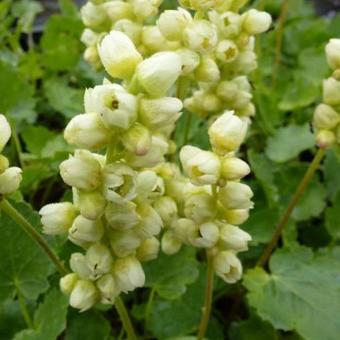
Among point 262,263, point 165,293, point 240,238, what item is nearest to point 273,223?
point 262,263

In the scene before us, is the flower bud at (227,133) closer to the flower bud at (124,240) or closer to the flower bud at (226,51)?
the flower bud at (124,240)

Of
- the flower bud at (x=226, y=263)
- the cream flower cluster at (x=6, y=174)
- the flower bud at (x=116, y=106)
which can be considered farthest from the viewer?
the flower bud at (x=226, y=263)

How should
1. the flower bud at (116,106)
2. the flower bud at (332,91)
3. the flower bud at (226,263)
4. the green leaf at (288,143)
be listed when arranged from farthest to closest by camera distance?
the green leaf at (288,143)
the flower bud at (332,91)
the flower bud at (226,263)
the flower bud at (116,106)

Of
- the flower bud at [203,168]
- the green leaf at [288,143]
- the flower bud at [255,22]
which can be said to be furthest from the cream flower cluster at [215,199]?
the green leaf at [288,143]

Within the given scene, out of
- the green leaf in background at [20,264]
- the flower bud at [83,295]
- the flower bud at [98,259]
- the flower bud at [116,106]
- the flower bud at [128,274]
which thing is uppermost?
the flower bud at [116,106]

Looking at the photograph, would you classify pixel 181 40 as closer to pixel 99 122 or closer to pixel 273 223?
pixel 99 122

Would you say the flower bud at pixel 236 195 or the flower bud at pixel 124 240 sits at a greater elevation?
the flower bud at pixel 236 195

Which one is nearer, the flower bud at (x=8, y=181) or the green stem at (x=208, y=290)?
the flower bud at (x=8, y=181)

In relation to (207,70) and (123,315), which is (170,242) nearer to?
(123,315)
